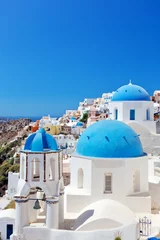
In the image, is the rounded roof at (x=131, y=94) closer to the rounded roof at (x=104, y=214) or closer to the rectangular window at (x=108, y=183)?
the rectangular window at (x=108, y=183)

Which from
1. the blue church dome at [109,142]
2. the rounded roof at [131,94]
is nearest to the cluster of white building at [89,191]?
the blue church dome at [109,142]

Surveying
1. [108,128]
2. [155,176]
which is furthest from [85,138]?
[155,176]

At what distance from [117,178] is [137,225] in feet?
7.45

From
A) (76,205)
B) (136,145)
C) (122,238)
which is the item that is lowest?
(122,238)

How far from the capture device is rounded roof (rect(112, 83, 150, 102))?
20964 mm

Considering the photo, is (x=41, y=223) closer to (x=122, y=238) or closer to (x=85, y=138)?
(x=122, y=238)

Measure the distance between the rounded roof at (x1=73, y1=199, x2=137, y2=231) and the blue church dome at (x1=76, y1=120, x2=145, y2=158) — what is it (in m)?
2.10

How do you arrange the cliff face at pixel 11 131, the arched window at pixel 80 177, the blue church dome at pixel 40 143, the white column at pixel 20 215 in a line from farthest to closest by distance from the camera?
the cliff face at pixel 11 131
the arched window at pixel 80 177
the blue church dome at pixel 40 143
the white column at pixel 20 215

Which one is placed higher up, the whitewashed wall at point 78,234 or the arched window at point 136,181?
the arched window at point 136,181

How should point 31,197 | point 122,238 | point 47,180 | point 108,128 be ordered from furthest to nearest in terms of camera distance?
point 108,128
point 31,197
point 47,180
point 122,238

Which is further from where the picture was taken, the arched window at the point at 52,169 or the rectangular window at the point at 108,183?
the rectangular window at the point at 108,183

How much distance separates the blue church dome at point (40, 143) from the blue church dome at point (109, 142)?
6.63 feet

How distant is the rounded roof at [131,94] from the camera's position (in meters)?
21.0

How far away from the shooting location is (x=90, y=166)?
1270 centimetres
